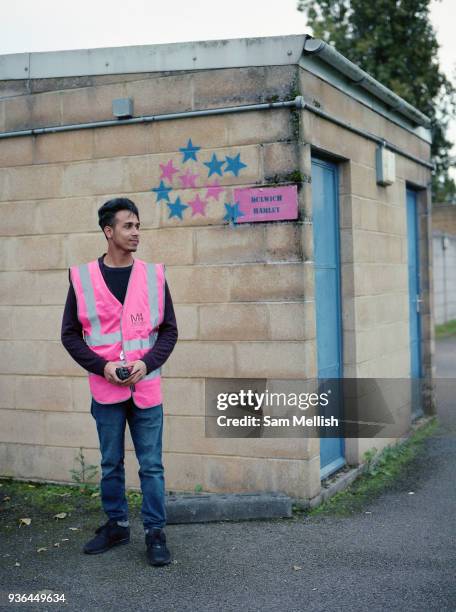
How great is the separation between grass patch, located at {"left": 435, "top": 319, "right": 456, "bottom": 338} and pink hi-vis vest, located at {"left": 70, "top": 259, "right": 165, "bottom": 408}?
14386 mm

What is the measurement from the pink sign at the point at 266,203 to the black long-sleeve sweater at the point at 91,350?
3.96 ft

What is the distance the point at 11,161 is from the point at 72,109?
69 cm

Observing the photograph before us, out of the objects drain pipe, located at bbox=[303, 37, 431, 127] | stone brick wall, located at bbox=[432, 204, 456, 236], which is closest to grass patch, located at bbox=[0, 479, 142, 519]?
drain pipe, located at bbox=[303, 37, 431, 127]

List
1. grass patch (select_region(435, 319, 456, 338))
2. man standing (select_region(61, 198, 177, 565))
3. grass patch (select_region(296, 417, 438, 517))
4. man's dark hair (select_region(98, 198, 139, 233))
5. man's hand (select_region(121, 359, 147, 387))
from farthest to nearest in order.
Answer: grass patch (select_region(435, 319, 456, 338))
grass patch (select_region(296, 417, 438, 517))
man's dark hair (select_region(98, 198, 139, 233))
man standing (select_region(61, 198, 177, 565))
man's hand (select_region(121, 359, 147, 387))

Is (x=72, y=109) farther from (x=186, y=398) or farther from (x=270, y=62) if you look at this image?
(x=186, y=398)

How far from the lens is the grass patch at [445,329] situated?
18.3m

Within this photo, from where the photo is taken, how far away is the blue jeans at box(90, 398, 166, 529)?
4.43 metres

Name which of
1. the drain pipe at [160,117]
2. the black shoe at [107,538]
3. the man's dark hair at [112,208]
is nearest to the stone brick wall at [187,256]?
the drain pipe at [160,117]

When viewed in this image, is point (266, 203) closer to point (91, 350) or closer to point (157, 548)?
point (91, 350)

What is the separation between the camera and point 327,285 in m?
6.15

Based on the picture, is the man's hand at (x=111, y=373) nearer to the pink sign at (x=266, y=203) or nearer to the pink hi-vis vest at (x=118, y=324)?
the pink hi-vis vest at (x=118, y=324)

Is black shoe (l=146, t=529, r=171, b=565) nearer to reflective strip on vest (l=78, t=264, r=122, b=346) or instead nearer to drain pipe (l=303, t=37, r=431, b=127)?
reflective strip on vest (l=78, t=264, r=122, b=346)

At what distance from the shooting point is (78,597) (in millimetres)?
4004

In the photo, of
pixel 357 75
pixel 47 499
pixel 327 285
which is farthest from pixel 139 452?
pixel 357 75
